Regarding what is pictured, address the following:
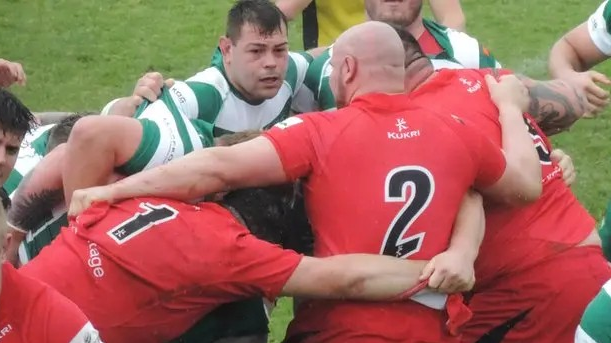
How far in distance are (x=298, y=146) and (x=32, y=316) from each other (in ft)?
3.69

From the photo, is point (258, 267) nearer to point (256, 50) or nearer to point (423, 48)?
point (256, 50)

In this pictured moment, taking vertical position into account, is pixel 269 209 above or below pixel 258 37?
below

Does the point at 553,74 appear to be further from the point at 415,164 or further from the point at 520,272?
the point at 415,164

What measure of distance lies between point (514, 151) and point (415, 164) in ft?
1.79

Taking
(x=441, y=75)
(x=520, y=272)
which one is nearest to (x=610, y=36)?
(x=441, y=75)

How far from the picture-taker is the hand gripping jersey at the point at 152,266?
3.63 meters

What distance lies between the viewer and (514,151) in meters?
4.14

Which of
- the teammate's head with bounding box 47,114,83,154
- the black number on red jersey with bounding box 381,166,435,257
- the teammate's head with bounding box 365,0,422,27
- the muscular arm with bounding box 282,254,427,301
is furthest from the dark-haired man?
the black number on red jersey with bounding box 381,166,435,257

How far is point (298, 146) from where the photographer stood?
3777 mm

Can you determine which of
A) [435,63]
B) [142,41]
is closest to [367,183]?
[435,63]

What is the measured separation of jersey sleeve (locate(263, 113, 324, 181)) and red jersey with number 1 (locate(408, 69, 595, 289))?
1.97ft

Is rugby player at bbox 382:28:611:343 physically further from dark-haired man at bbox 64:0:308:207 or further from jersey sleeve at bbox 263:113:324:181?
dark-haired man at bbox 64:0:308:207

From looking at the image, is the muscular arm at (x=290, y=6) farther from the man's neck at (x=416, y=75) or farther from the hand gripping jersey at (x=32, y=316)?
the hand gripping jersey at (x=32, y=316)

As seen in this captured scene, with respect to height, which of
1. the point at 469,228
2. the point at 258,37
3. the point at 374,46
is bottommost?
the point at 469,228
